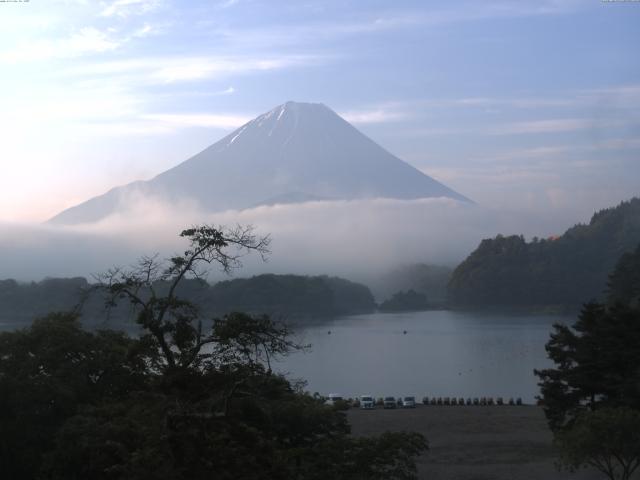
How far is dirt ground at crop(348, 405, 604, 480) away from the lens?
1207 cm

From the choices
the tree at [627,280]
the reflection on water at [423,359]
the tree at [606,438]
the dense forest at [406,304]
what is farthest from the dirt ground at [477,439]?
the dense forest at [406,304]

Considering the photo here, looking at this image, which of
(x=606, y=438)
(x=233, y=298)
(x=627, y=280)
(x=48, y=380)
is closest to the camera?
(x=48, y=380)

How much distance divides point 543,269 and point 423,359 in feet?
129

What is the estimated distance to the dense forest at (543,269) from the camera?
6912 cm

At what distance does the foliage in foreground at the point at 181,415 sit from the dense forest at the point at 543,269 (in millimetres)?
61647

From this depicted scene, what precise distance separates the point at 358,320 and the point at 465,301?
51.0 ft

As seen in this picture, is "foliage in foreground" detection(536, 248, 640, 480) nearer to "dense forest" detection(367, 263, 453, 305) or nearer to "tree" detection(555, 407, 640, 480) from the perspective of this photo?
"tree" detection(555, 407, 640, 480)

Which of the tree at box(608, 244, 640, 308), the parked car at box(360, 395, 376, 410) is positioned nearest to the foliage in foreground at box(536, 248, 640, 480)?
the parked car at box(360, 395, 376, 410)

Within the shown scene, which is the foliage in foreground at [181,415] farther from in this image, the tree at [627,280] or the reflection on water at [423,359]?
the tree at [627,280]

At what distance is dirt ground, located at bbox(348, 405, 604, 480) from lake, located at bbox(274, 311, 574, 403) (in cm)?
257

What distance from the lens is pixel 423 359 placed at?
33.4m

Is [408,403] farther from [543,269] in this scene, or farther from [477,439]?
[543,269]

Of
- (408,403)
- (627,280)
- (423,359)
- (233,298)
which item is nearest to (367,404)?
(408,403)

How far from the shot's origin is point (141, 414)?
5051 mm
